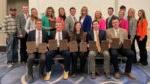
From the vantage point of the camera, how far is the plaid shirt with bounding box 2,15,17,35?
8.91 meters

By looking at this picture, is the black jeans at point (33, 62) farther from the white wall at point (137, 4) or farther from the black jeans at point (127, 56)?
the white wall at point (137, 4)

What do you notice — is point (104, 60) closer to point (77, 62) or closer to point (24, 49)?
point (77, 62)

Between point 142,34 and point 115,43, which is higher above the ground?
point 142,34

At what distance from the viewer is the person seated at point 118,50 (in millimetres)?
7875

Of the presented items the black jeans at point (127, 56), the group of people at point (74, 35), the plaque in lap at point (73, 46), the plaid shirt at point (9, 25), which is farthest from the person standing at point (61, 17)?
the black jeans at point (127, 56)

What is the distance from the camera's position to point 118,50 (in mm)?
8133

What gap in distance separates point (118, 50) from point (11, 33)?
8.40 feet

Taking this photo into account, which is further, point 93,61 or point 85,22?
point 85,22

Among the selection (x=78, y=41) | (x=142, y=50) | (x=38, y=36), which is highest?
(x=38, y=36)

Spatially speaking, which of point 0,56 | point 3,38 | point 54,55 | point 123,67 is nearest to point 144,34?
point 123,67

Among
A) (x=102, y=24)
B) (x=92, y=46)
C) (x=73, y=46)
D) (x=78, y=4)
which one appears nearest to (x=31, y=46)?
(x=73, y=46)

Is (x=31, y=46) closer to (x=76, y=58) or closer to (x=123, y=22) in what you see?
(x=76, y=58)

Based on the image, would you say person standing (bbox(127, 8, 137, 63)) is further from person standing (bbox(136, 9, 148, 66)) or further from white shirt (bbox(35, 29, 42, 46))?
white shirt (bbox(35, 29, 42, 46))

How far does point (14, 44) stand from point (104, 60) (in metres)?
2.39
